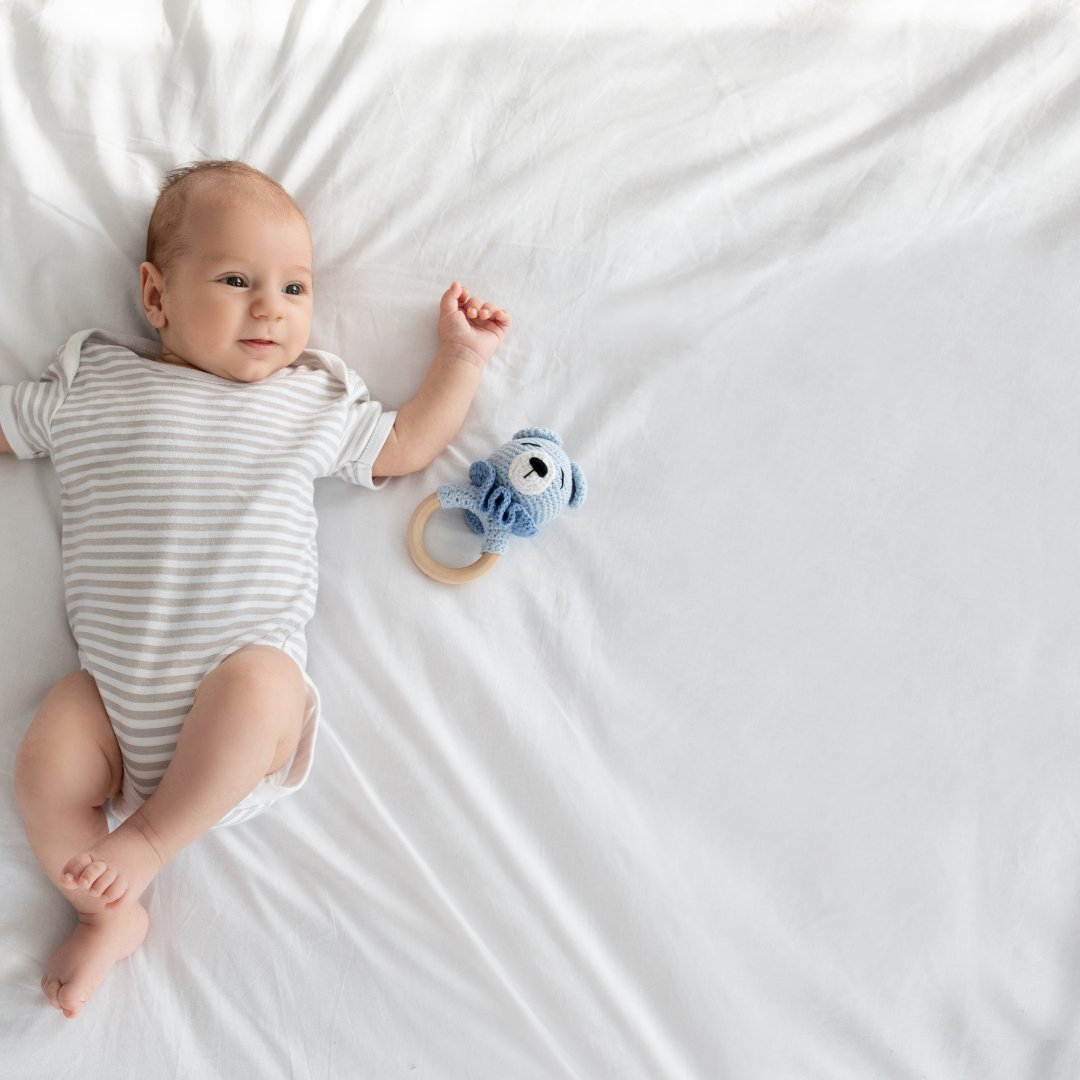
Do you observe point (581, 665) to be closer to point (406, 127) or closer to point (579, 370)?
point (579, 370)

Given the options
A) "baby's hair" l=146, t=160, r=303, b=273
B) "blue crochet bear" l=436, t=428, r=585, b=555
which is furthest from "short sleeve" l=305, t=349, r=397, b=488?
"baby's hair" l=146, t=160, r=303, b=273

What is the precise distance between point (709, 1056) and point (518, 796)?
0.36 metres

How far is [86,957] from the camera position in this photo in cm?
100

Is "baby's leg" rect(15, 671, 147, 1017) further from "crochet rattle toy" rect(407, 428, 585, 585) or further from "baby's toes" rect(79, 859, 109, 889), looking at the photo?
"crochet rattle toy" rect(407, 428, 585, 585)

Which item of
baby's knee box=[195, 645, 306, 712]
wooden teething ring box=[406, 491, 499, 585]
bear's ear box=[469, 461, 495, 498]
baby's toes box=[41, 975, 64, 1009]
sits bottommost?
baby's toes box=[41, 975, 64, 1009]

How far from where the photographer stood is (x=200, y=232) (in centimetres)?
→ 110

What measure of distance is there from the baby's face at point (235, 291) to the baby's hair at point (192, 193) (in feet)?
0.05

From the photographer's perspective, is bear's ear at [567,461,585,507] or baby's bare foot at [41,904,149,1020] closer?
baby's bare foot at [41,904,149,1020]

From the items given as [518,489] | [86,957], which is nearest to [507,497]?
[518,489]

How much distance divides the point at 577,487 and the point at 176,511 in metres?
0.49

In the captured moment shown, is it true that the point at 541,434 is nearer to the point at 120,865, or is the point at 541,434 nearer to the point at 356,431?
the point at 356,431

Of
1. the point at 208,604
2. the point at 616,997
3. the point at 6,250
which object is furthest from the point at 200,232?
the point at 616,997

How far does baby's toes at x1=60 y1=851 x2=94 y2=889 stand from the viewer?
92 centimetres

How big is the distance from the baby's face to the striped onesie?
4 cm
